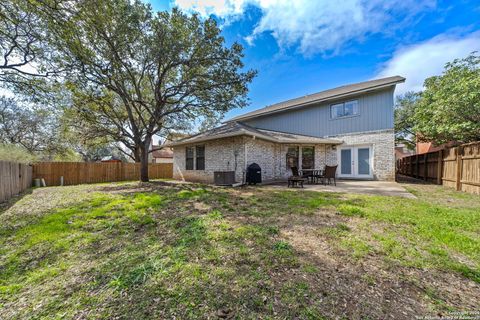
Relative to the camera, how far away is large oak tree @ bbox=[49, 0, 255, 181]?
272 inches

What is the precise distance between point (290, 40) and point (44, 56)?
11.9 meters

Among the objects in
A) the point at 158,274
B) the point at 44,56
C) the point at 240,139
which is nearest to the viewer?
the point at 158,274

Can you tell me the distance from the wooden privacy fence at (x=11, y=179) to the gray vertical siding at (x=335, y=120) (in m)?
15.3

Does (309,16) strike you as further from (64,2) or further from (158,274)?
(158,274)

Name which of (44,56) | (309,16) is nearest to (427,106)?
(309,16)

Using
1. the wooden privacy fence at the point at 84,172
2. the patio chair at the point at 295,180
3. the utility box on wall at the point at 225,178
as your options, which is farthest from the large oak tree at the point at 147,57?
the patio chair at the point at 295,180

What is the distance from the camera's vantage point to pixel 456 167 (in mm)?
8305

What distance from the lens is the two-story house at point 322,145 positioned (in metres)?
10.8

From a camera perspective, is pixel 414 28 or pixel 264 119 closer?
pixel 414 28

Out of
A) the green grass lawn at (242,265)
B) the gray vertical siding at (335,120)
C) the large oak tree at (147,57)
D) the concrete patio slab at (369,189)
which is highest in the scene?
the large oak tree at (147,57)

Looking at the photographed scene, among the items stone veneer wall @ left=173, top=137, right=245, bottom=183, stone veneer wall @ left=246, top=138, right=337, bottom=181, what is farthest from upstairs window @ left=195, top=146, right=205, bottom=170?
stone veneer wall @ left=246, top=138, right=337, bottom=181

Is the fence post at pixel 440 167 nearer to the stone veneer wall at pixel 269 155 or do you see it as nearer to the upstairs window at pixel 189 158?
the stone veneer wall at pixel 269 155

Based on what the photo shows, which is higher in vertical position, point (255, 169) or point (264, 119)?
point (264, 119)

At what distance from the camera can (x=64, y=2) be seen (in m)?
5.38
